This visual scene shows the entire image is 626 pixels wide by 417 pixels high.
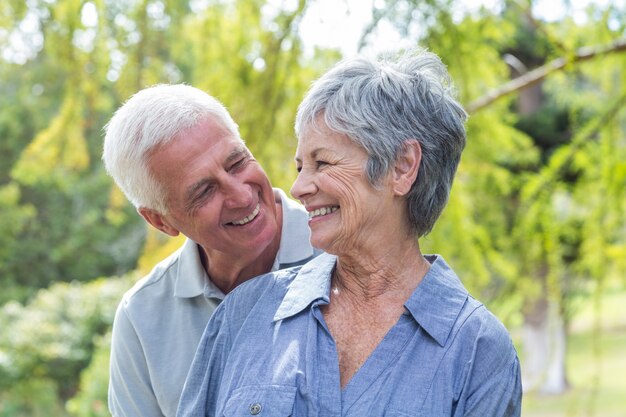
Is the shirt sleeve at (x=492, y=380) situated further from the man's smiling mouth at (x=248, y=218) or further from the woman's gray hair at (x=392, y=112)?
the man's smiling mouth at (x=248, y=218)

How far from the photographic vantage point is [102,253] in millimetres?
15547

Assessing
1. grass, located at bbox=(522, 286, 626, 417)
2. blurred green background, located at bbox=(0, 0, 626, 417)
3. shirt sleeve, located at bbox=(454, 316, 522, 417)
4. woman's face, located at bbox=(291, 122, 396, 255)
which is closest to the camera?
shirt sleeve, located at bbox=(454, 316, 522, 417)

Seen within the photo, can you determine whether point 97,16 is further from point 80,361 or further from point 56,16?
point 80,361

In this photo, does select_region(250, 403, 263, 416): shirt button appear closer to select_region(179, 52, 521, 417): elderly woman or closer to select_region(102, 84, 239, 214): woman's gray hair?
select_region(179, 52, 521, 417): elderly woman

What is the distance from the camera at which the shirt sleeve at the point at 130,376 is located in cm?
200

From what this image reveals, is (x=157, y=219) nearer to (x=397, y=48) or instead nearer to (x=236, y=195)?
(x=236, y=195)

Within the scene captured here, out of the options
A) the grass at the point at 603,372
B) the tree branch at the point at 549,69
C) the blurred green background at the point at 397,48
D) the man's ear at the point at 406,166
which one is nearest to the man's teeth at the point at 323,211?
the man's ear at the point at 406,166

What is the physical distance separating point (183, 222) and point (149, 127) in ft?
0.73

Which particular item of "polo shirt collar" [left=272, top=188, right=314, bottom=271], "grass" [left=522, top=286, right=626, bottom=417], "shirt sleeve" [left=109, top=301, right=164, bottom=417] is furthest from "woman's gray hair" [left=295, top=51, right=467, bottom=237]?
"grass" [left=522, top=286, right=626, bottom=417]

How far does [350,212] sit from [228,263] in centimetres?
48

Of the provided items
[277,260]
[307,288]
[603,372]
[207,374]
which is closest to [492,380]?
[307,288]

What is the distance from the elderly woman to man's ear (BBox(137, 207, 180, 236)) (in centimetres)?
38

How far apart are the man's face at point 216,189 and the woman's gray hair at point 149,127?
0.7 inches

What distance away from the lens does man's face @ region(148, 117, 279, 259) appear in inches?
74.5
